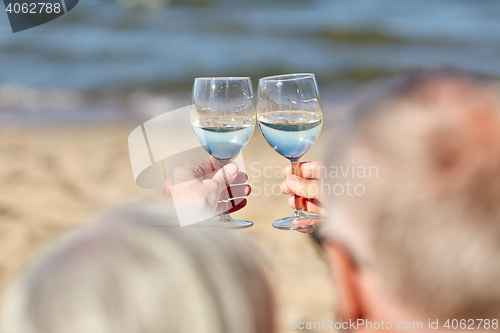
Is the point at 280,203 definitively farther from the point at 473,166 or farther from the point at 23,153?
the point at 473,166

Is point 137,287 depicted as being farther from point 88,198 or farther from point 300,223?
point 88,198

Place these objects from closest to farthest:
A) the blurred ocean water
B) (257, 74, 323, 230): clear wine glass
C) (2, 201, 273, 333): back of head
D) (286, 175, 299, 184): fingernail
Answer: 1. (2, 201, 273, 333): back of head
2. (257, 74, 323, 230): clear wine glass
3. (286, 175, 299, 184): fingernail
4. the blurred ocean water

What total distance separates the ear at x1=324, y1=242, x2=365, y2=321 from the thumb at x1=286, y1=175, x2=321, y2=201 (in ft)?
2.82

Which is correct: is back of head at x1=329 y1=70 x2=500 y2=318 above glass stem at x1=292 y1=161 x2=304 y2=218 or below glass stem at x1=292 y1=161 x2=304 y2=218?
above

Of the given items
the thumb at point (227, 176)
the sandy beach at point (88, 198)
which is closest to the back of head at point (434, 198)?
the thumb at point (227, 176)

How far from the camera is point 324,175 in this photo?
65 cm

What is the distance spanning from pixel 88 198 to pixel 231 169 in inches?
95.6

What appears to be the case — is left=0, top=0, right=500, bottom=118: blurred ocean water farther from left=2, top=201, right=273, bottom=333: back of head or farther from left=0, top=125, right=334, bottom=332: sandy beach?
left=2, top=201, right=273, bottom=333: back of head

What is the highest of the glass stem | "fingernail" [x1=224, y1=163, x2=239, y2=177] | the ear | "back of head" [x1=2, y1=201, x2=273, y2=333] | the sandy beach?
"back of head" [x1=2, y1=201, x2=273, y2=333]

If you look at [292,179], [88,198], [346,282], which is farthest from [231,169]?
[88,198]

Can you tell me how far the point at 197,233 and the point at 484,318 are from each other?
36cm

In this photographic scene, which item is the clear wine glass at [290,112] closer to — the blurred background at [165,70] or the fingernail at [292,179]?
the fingernail at [292,179]

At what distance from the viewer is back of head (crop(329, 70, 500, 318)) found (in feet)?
1.66

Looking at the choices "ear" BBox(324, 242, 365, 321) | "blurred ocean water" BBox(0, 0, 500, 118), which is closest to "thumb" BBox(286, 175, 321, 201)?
"ear" BBox(324, 242, 365, 321)
